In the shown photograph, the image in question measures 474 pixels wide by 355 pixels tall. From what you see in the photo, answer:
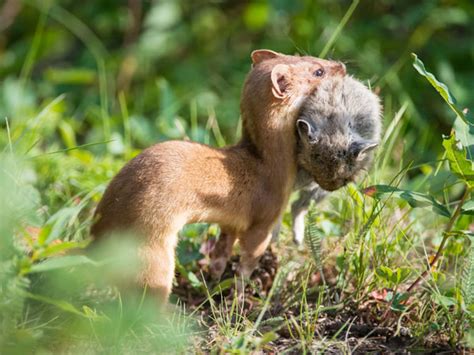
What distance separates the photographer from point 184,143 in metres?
3.51

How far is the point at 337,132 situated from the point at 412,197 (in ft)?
1.91

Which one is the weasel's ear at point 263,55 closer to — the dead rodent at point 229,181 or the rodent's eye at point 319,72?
the dead rodent at point 229,181

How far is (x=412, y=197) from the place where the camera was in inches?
123

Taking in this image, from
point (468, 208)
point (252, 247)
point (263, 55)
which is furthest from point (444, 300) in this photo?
point (263, 55)

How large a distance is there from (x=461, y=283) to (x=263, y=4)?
437 cm

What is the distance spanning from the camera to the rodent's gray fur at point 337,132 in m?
3.56

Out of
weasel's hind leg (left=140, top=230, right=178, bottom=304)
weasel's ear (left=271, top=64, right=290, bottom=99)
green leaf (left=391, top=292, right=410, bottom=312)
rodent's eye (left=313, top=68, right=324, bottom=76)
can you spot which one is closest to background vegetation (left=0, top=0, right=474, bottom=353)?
green leaf (left=391, top=292, right=410, bottom=312)

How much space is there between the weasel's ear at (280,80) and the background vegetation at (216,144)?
19.0 inches

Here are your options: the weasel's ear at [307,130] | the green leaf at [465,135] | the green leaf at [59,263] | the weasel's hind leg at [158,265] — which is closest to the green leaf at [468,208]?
the green leaf at [465,135]

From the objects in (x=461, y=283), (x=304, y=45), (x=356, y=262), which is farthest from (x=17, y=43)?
(x=461, y=283)

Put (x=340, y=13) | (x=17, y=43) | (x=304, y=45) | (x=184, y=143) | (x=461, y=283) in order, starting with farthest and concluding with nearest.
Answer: (x=17, y=43), (x=340, y=13), (x=304, y=45), (x=184, y=143), (x=461, y=283)

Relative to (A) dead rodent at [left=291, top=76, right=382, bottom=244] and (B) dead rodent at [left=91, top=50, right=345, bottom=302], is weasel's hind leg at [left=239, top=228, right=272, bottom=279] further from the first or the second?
(A) dead rodent at [left=291, top=76, right=382, bottom=244]

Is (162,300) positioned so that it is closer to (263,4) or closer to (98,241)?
(98,241)

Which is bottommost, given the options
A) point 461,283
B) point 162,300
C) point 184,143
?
point 162,300
